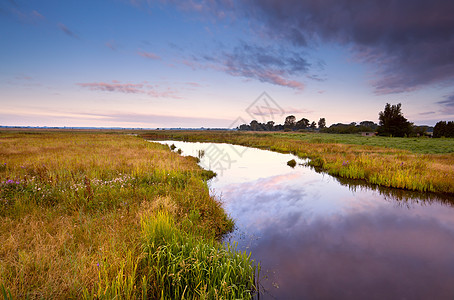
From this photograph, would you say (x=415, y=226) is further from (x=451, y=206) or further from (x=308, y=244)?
(x=308, y=244)

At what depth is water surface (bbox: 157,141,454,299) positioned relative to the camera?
498 centimetres

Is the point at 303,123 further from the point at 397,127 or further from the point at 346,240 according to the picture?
the point at 346,240

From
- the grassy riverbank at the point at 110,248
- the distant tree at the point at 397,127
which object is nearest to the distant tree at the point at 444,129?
the distant tree at the point at 397,127

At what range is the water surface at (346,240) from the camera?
16.3ft

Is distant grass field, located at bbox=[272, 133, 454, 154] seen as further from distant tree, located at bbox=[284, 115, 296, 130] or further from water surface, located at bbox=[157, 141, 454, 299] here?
distant tree, located at bbox=[284, 115, 296, 130]

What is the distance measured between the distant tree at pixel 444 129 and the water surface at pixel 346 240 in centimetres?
9845

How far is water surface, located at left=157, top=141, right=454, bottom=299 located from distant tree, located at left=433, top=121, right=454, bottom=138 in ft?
323

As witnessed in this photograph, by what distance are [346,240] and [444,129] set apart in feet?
362

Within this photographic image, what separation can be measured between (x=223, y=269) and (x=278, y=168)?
16831mm

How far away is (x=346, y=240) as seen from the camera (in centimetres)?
718

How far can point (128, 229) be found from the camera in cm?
510

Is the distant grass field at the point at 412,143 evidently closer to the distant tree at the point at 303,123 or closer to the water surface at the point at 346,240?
the water surface at the point at 346,240

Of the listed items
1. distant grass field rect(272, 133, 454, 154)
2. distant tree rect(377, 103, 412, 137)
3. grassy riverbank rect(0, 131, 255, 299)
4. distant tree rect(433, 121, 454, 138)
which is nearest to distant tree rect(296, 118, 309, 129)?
distant tree rect(433, 121, 454, 138)

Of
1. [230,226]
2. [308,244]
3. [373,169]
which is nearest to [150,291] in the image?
[230,226]
